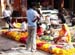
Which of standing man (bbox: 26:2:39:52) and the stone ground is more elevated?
standing man (bbox: 26:2:39:52)

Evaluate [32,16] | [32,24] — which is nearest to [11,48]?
[32,24]

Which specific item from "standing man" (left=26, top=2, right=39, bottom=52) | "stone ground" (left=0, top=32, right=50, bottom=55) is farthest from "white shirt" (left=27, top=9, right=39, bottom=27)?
"stone ground" (left=0, top=32, right=50, bottom=55)

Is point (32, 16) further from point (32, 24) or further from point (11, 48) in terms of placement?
point (11, 48)

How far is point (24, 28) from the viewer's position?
21828mm

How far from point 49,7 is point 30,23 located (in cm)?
1515

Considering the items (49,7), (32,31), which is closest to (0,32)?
(32,31)

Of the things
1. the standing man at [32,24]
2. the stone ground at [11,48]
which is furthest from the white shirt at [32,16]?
the stone ground at [11,48]

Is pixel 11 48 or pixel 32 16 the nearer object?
pixel 32 16

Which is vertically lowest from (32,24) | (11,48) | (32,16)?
(11,48)

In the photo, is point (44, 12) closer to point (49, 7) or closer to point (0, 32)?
point (49, 7)

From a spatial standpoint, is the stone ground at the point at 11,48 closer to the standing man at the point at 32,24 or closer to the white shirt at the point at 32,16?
the standing man at the point at 32,24

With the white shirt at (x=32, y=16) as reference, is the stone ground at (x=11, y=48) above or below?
below

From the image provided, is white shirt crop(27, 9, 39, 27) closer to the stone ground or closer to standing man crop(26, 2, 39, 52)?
standing man crop(26, 2, 39, 52)

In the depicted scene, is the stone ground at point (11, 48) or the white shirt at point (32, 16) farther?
the stone ground at point (11, 48)
